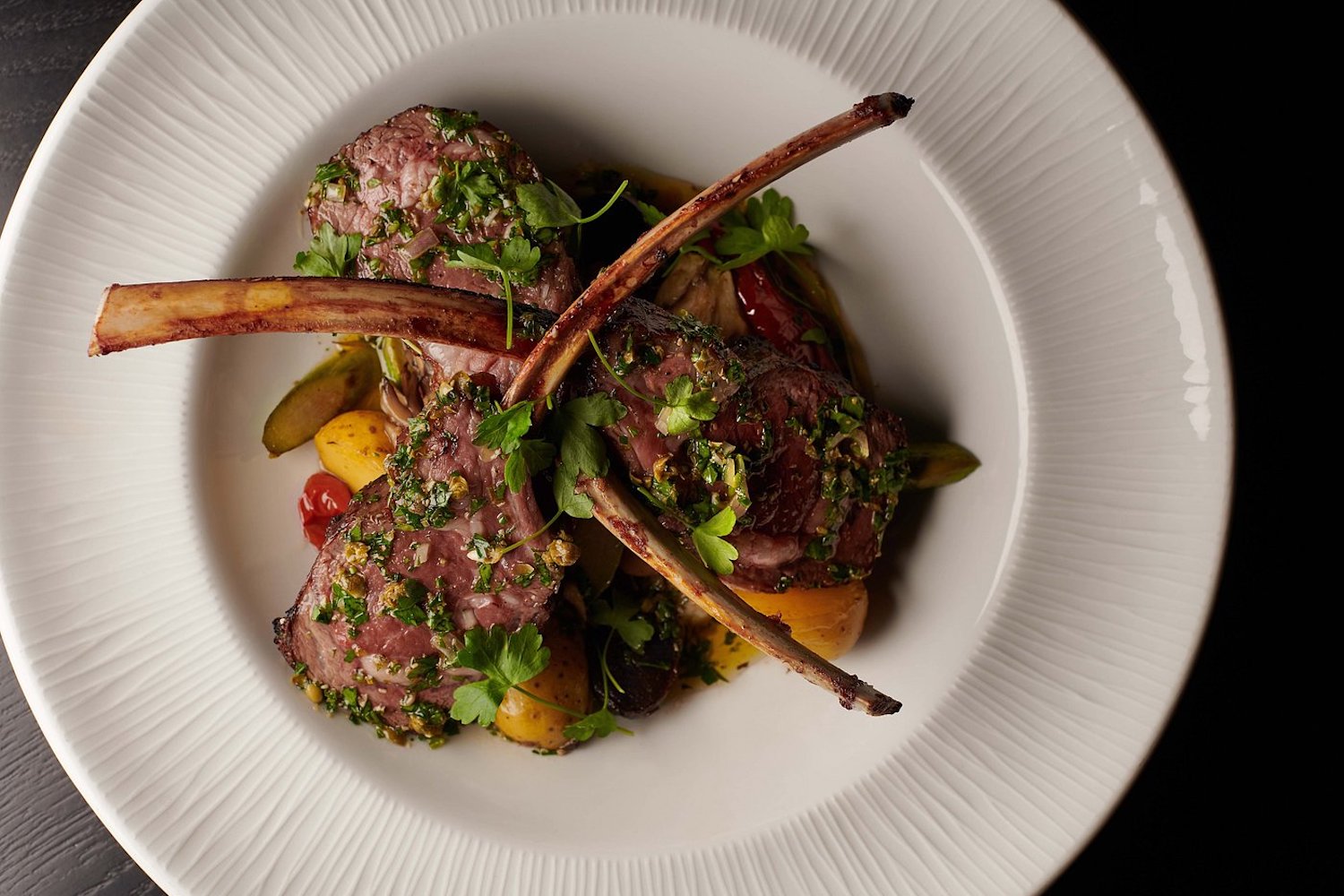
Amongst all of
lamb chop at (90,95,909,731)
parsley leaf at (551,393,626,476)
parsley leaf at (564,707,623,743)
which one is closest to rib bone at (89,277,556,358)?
lamb chop at (90,95,909,731)

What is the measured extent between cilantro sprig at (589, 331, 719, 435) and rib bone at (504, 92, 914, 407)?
0.15 m

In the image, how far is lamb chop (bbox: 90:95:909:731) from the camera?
1883mm

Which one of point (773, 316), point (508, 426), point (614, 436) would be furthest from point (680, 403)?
point (773, 316)

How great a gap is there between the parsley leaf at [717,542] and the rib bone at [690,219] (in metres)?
0.52

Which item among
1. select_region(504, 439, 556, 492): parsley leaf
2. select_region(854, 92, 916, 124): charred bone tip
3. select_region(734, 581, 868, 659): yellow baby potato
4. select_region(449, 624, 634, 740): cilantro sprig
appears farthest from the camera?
select_region(734, 581, 868, 659): yellow baby potato

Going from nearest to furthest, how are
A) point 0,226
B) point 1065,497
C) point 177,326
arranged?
point 177,326 → point 1065,497 → point 0,226

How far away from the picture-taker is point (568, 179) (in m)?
2.88

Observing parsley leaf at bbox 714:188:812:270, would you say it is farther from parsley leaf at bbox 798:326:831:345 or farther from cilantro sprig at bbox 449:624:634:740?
cilantro sprig at bbox 449:624:634:740

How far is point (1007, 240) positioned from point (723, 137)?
2.86 feet

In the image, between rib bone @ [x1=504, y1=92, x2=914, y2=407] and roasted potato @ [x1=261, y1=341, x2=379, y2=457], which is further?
roasted potato @ [x1=261, y1=341, x2=379, y2=457]

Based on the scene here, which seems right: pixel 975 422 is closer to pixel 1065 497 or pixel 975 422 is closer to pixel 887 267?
pixel 1065 497

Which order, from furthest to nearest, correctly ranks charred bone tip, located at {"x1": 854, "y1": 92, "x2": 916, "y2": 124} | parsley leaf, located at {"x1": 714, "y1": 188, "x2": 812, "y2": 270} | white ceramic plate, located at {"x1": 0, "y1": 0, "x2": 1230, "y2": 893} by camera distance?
parsley leaf, located at {"x1": 714, "y1": 188, "x2": 812, "y2": 270} < white ceramic plate, located at {"x1": 0, "y1": 0, "x2": 1230, "y2": 893} < charred bone tip, located at {"x1": 854, "y1": 92, "x2": 916, "y2": 124}

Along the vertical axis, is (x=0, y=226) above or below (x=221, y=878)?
above

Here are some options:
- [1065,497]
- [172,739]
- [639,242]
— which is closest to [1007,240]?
[1065,497]
